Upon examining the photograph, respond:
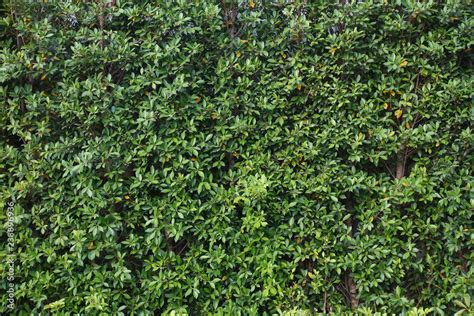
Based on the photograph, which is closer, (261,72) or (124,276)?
(124,276)

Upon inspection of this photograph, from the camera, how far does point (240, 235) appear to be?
129 inches

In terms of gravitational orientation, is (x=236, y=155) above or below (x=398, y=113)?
below

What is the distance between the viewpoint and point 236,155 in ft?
11.0

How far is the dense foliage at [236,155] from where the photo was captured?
10.5 ft

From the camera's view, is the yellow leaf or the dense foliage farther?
the yellow leaf

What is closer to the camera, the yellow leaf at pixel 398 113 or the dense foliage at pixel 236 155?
the dense foliage at pixel 236 155

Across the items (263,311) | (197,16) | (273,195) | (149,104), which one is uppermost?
(197,16)

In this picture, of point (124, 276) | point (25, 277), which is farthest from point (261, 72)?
point (25, 277)

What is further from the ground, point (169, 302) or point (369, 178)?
point (369, 178)

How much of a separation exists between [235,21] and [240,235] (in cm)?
167

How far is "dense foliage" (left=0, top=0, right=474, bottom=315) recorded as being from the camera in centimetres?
319

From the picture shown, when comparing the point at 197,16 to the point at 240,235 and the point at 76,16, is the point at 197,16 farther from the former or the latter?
the point at 240,235

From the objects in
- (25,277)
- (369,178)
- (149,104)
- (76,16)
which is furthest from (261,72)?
(25,277)

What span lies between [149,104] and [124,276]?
4.16ft
